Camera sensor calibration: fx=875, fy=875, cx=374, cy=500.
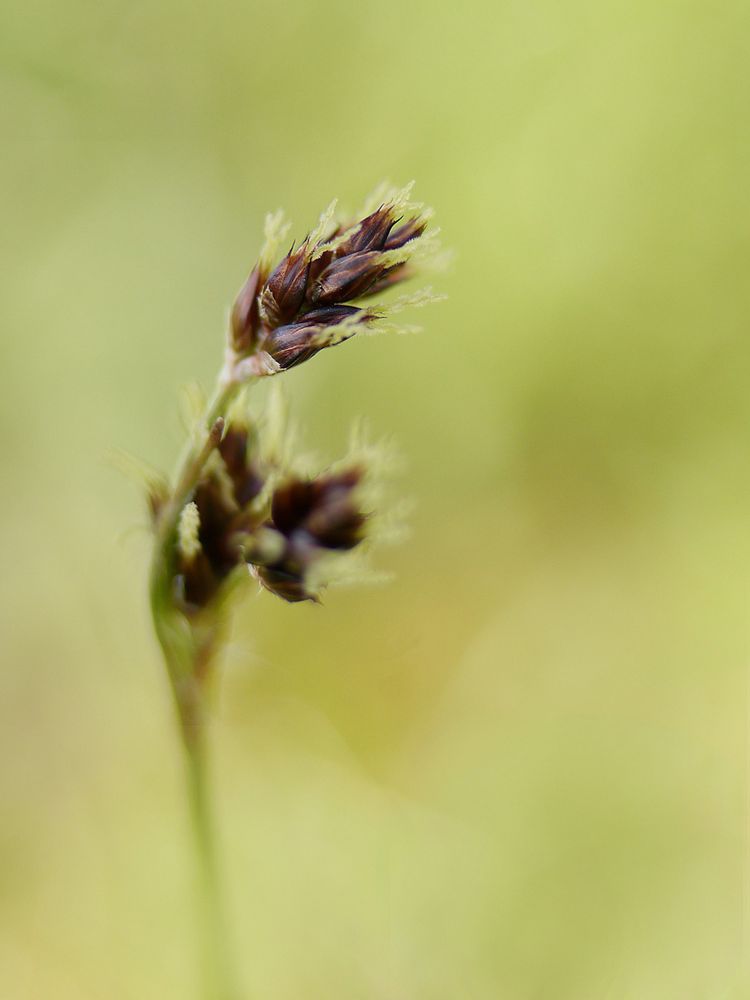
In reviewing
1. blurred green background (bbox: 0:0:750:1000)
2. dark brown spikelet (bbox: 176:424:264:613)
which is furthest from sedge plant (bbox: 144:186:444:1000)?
blurred green background (bbox: 0:0:750:1000)

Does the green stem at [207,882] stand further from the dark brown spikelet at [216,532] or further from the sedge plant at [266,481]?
the dark brown spikelet at [216,532]

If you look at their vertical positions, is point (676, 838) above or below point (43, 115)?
below

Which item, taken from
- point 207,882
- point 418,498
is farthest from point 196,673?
point 418,498

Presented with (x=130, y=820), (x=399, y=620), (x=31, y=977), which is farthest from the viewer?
(x=399, y=620)

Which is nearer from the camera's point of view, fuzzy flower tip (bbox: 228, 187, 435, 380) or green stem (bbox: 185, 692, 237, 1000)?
fuzzy flower tip (bbox: 228, 187, 435, 380)

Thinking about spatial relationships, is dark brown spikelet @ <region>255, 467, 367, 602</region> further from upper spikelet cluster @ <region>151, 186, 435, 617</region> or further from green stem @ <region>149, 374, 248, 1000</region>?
green stem @ <region>149, 374, 248, 1000</region>

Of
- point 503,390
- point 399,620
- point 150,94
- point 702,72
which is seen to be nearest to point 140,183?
point 150,94

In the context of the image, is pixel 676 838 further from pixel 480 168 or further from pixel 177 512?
pixel 480 168

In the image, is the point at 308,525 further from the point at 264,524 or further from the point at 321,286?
the point at 321,286
